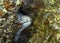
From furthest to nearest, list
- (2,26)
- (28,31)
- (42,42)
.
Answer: (28,31) → (42,42) → (2,26)

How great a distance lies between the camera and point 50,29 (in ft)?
6.92

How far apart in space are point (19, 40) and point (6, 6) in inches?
22.9

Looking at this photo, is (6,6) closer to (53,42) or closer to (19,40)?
(19,40)

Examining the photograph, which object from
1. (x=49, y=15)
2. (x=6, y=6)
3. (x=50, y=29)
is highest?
(x=6, y=6)

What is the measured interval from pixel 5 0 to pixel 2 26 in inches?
12.5

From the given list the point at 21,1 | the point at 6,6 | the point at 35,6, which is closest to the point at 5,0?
the point at 6,6

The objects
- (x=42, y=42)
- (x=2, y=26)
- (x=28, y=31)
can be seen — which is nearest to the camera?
(x=2, y=26)

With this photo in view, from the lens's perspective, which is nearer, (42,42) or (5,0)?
(5,0)

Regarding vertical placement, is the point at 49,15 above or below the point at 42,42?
above

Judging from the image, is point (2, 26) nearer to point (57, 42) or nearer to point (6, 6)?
point (6, 6)

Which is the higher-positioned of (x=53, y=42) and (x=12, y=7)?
(x=12, y=7)

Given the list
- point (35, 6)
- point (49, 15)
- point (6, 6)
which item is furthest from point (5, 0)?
point (49, 15)

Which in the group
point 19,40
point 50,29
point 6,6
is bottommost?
point 19,40

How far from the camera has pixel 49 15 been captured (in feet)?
7.03
